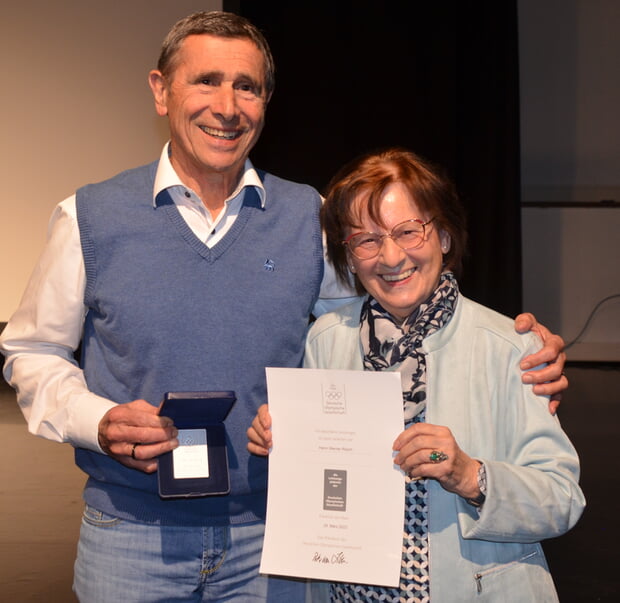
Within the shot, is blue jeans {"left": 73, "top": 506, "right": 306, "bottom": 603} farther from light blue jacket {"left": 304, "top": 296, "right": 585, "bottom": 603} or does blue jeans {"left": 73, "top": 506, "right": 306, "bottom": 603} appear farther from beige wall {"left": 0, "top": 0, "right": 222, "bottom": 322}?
beige wall {"left": 0, "top": 0, "right": 222, "bottom": 322}

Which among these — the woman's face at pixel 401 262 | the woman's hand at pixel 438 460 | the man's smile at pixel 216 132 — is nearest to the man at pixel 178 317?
the man's smile at pixel 216 132

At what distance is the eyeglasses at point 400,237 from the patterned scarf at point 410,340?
112mm

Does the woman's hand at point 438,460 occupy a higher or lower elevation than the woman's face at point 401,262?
lower

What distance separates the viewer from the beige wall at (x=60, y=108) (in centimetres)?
608

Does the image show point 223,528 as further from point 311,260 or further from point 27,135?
point 27,135

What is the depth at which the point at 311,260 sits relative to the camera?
73.0 inches

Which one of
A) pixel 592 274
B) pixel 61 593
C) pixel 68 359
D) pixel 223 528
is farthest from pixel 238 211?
pixel 592 274

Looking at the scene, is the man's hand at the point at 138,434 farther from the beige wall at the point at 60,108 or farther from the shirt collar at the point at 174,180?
the beige wall at the point at 60,108

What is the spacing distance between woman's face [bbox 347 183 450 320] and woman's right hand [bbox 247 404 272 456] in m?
0.33

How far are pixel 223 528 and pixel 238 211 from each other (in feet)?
2.26

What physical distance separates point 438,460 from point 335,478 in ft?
0.71

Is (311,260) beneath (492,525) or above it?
above

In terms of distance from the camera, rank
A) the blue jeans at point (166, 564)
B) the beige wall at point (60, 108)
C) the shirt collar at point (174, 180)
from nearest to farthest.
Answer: the blue jeans at point (166, 564) < the shirt collar at point (174, 180) < the beige wall at point (60, 108)
